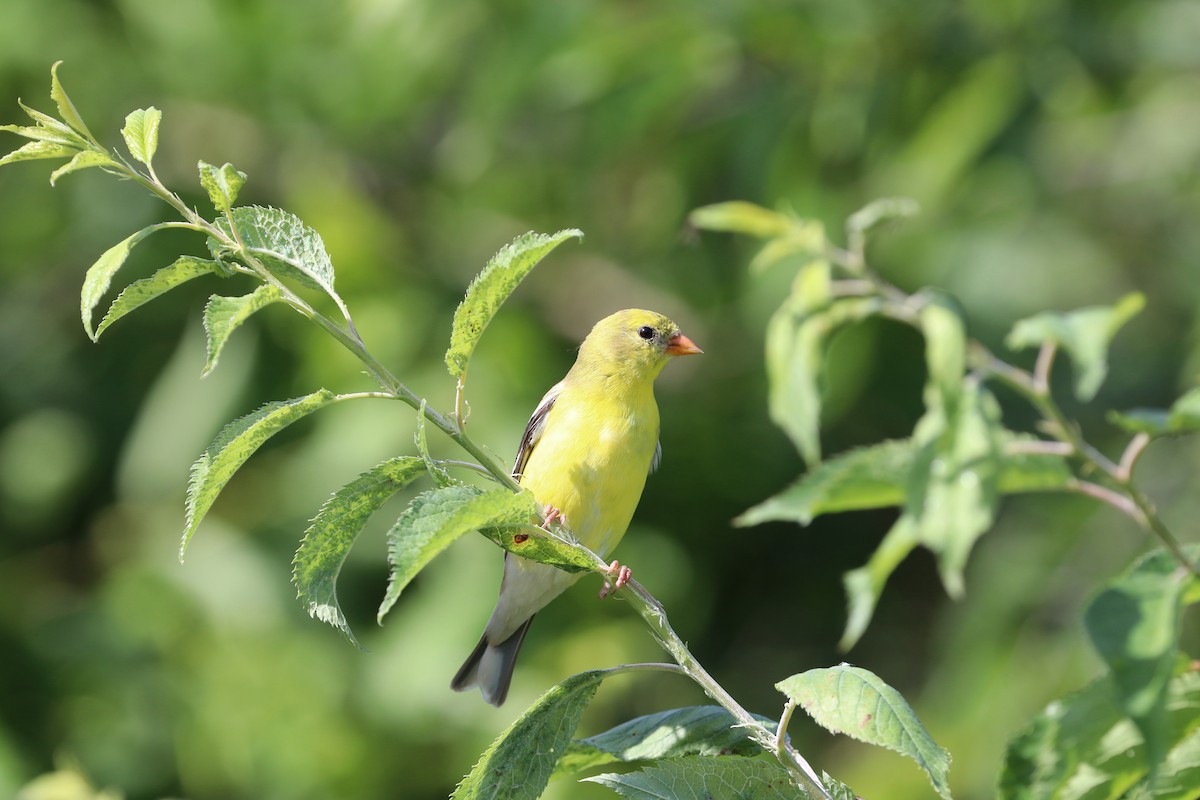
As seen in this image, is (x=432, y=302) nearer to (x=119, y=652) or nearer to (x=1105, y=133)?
(x=119, y=652)

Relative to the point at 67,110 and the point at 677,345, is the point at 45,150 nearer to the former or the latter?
the point at 67,110

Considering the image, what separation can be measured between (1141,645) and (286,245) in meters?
1.06

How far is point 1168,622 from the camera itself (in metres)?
1.20

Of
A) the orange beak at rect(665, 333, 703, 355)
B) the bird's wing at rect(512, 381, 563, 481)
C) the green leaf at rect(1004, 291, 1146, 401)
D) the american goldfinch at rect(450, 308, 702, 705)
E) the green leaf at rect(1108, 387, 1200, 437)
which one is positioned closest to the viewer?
the green leaf at rect(1108, 387, 1200, 437)

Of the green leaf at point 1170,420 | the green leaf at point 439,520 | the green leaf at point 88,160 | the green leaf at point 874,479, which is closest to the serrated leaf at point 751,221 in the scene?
the green leaf at point 874,479

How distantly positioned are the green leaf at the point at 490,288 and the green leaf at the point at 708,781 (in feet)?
1.83

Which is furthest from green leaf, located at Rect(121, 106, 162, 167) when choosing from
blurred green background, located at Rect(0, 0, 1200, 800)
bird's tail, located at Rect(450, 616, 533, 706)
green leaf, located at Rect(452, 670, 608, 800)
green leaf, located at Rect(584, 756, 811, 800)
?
blurred green background, located at Rect(0, 0, 1200, 800)

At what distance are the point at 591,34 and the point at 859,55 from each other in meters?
0.99

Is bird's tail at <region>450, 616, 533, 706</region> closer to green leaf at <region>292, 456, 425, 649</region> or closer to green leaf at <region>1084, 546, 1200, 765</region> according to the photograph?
green leaf at <region>292, 456, 425, 649</region>

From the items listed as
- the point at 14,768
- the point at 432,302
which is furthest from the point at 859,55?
the point at 14,768

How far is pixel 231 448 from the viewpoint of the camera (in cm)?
143

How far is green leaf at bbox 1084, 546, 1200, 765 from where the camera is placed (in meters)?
1.16

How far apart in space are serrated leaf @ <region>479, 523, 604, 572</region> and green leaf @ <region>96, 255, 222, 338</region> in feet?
1.46

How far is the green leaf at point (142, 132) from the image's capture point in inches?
58.4
